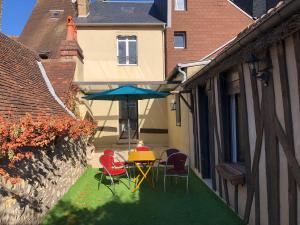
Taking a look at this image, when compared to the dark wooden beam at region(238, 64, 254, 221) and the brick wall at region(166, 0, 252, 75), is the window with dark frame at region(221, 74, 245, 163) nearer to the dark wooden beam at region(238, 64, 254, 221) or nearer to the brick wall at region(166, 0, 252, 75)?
the dark wooden beam at region(238, 64, 254, 221)

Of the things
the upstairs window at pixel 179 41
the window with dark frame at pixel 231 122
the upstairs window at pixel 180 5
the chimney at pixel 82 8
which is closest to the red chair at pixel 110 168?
the window with dark frame at pixel 231 122

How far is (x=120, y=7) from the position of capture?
20016 mm

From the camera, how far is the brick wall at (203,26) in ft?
57.1

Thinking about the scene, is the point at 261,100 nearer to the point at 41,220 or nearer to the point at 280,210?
the point at 280,210

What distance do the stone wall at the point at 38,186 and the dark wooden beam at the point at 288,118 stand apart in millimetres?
3557

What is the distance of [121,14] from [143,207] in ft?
47.2

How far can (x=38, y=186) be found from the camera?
5621 mm

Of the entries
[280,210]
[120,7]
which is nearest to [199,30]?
[120,7]

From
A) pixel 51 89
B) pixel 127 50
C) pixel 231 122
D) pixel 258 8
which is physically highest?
pixel 258 8

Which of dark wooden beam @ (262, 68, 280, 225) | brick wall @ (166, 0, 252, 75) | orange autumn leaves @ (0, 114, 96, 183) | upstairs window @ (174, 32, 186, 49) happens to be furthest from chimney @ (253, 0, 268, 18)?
orange autumn leaves @ (0, 114, 96, 183)

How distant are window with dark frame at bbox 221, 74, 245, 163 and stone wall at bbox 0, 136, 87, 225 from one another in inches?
140

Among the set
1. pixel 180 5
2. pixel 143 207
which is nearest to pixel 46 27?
pixel 180 5

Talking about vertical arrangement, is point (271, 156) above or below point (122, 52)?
below

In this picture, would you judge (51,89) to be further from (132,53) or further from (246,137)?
(132,53)
